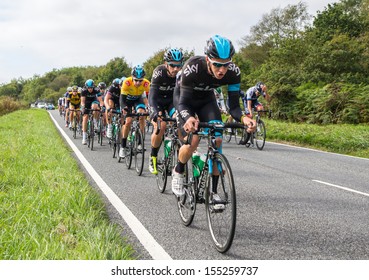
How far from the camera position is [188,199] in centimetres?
478

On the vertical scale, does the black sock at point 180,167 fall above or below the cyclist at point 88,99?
below

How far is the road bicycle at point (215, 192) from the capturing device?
12.5 feet

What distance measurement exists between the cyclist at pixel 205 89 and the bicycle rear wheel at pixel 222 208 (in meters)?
0.07

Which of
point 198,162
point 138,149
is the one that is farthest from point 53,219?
point 138,149

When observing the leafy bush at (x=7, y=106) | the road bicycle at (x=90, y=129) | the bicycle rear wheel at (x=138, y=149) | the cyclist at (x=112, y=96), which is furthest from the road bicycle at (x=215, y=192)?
the leafy bush at (x=7, y=106)

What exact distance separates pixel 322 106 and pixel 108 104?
11.3 m

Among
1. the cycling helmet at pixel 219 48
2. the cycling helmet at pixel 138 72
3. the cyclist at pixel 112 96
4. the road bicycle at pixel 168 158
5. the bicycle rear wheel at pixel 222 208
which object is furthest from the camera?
the cyclist at pixel 112 96

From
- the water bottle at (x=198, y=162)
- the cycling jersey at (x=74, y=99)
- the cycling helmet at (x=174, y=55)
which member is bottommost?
the water bottle at (x=198, y=162)

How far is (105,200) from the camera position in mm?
5895

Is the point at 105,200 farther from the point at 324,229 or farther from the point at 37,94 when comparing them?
the point at 37,94

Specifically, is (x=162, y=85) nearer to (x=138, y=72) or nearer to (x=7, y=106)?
(x=138, y=72)

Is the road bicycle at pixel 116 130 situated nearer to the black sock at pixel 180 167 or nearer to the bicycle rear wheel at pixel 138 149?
the bicycle rear wheel at pixel 138 149
